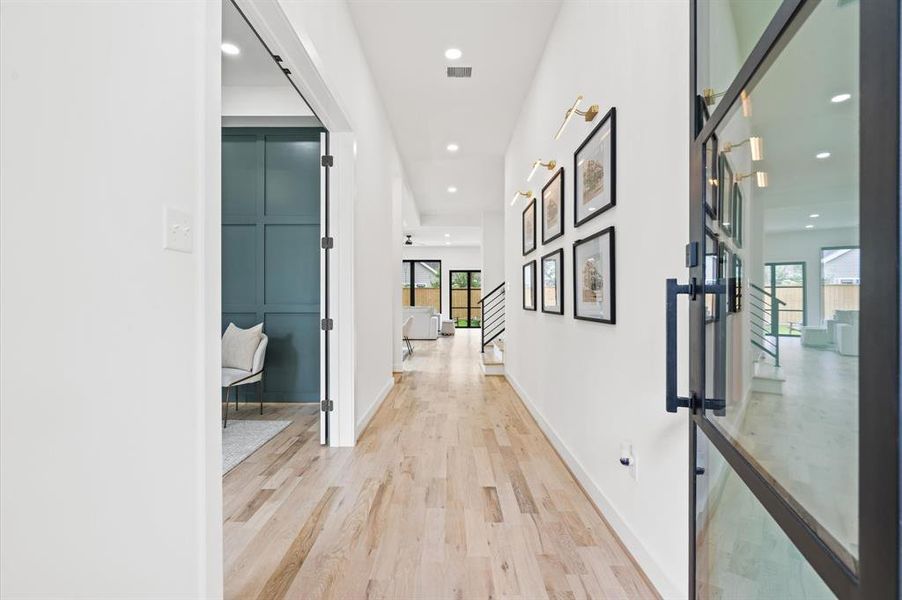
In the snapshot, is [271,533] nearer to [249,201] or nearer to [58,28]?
[58,28]

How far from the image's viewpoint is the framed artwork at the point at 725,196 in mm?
930

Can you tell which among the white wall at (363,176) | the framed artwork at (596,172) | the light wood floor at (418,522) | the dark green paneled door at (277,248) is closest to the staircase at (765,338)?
the light wood floor at (418,522)

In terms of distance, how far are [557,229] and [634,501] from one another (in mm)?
1849

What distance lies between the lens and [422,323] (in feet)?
34.9

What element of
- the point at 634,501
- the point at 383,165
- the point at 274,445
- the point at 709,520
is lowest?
the point at 274,445

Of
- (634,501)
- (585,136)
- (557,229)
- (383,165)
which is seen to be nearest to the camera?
(634,501)

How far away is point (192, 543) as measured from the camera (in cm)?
119

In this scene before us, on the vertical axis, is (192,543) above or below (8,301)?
below

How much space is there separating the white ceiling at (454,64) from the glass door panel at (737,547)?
10.2 ft

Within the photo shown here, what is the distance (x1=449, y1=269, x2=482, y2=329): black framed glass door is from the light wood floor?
1158 centimetres

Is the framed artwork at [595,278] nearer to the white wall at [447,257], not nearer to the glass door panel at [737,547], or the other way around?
the glass door panel at [737,547]

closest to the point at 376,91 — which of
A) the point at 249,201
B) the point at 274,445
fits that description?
the point at 249,201

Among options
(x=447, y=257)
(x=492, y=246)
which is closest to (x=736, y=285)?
(x=492, y=246)

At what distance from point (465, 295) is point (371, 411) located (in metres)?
11.4
